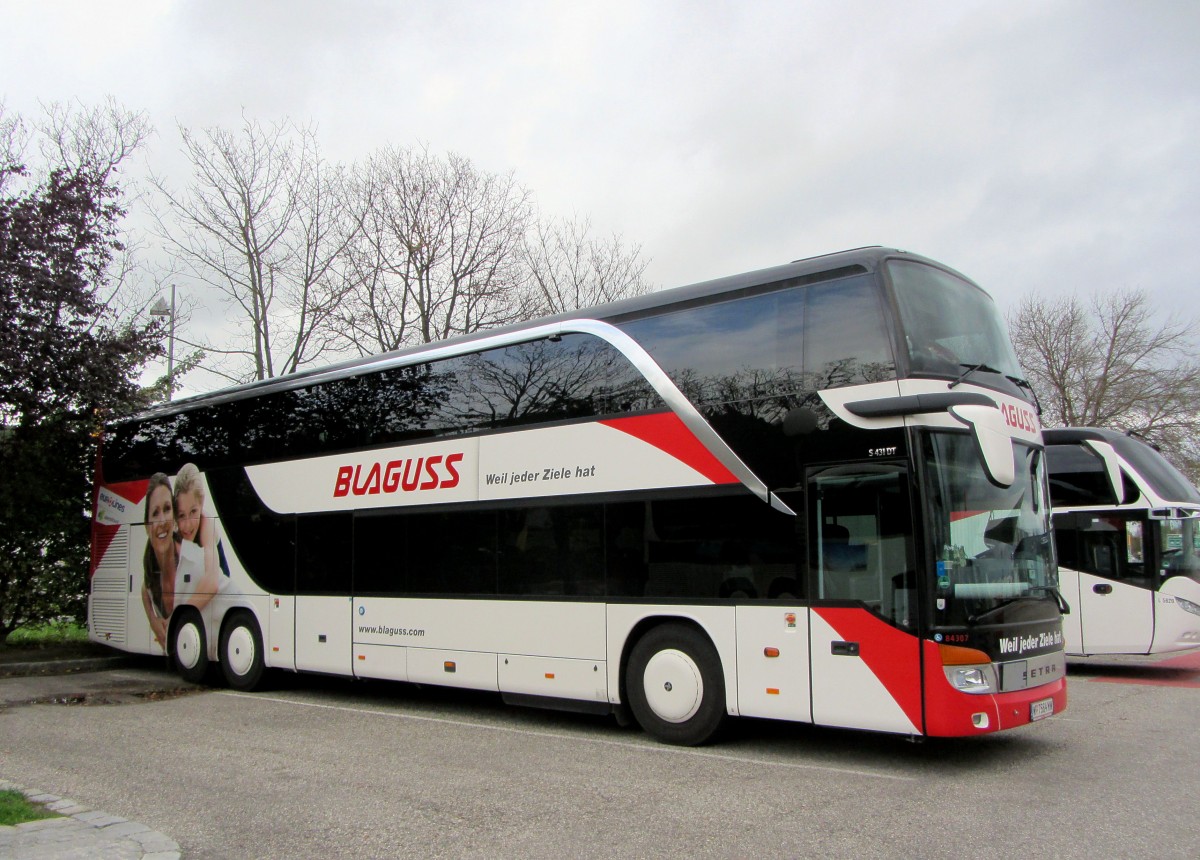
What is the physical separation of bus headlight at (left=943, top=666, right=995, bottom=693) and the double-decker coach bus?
28mm

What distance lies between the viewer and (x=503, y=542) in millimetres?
10531

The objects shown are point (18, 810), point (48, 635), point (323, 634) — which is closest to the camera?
point (18, 810)

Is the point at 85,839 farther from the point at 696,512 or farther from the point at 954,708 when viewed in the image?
the point at 954,708

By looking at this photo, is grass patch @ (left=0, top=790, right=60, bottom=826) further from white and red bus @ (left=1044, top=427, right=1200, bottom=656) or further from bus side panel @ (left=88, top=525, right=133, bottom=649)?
white and red bus @ (left=1044, top=427, right=1200, bottom=656)

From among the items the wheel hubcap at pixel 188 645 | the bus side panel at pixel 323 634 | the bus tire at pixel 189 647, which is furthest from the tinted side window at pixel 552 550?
the wheel hubcap at pixel 188 645

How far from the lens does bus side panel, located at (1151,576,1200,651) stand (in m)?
13.6

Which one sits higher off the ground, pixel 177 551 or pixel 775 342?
pixel 775 342

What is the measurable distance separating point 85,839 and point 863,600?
18.2ft

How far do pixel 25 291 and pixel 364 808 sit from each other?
11298 mm

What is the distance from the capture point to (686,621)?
9.04 m

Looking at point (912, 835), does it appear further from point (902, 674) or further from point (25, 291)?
point (25, 291)

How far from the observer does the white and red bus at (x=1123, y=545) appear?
45.0ft

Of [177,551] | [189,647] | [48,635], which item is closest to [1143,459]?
[189,647]

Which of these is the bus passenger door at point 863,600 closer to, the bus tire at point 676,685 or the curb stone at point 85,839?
the bus tire at point 676,685
